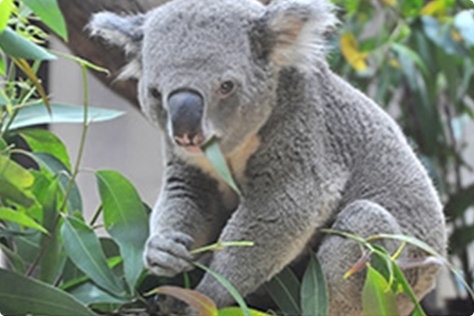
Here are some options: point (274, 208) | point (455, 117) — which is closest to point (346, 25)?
point (455, 117)

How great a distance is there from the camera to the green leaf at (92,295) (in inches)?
64.4

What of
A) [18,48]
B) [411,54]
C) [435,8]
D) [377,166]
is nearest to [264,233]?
[377,166]

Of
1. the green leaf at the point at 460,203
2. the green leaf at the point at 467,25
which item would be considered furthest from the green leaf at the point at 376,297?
the green leaf at the point at 460,203

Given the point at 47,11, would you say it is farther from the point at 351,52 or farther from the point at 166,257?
the point at 351,52

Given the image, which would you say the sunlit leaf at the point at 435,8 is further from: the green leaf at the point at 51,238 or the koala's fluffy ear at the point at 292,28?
the green leaf at the point at 51,238

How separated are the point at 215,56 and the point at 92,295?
1.56ft

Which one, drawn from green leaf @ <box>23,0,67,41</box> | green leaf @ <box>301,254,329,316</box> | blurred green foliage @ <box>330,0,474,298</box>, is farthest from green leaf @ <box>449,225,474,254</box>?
green leaf @ <box>23,0,67,41</box>

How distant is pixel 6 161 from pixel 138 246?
0.31 m

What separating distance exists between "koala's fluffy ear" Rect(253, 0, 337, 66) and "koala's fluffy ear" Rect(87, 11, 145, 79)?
24 cm

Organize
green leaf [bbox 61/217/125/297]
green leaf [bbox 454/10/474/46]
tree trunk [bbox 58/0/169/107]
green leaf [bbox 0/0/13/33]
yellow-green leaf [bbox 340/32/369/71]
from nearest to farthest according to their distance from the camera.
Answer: green leaf [bbox 0/0/13/33] < green leaf [bbox 61/217/125/297] < tree trunk [bbox 58/0/169/107] < green leaf [bbox 454/10/474/46] < yellow-green leaf [bbox 340/32/369/71]

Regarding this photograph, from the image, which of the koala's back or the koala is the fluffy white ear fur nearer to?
the koala

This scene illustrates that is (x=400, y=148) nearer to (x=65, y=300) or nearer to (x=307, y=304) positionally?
(x=307, y=304)

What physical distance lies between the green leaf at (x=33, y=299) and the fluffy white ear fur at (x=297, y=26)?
63 centimetres

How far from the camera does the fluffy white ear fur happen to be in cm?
178
